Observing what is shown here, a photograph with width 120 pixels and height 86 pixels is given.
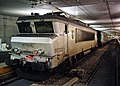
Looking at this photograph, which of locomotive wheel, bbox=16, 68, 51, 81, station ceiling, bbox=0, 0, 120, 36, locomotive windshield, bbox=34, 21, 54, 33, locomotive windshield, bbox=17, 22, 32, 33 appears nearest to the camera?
locomotive wheel, bbox=16, 68, 51, 81

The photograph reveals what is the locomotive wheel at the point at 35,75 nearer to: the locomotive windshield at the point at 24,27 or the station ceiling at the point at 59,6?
the locomotive windshield at the point at 24,27

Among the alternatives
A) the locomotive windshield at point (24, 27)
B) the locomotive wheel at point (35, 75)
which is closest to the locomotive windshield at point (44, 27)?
the locomotive windshield at point (24, 27)

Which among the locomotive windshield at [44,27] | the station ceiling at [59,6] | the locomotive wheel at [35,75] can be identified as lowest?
the locomotive wheel at [35,75]

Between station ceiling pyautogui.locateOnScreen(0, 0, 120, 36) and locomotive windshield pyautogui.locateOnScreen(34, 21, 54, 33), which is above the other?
station ceiling pyautogui.locateOnScreen(0, 0, 120, 36)

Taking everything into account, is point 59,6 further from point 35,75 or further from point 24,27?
point 35,75

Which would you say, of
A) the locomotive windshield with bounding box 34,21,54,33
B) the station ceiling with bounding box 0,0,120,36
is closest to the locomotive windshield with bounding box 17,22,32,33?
the locomotive windshield with bounding box 34,21,54,33

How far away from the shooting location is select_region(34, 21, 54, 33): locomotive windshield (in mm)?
8891

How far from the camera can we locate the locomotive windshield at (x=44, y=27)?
A: 889 cm

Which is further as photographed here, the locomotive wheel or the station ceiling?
the station ceiling

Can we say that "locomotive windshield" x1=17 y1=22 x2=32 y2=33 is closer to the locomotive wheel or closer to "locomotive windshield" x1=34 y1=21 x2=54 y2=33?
"locomotive windshield" x1=34 y1=21 x2=54 y2=33

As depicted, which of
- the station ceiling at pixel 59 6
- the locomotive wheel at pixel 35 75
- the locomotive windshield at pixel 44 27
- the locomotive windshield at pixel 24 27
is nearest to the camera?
the locomotive wheel at pixel 35 75

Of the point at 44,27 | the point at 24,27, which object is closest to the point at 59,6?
the point at 24,27

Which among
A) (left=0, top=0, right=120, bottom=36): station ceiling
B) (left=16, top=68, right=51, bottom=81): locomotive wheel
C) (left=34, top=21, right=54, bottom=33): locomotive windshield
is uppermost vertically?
(left=0, top=0, right=120, bottom=36): station ceiling

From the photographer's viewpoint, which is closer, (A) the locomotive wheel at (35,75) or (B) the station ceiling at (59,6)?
(A) the locomotive wheel at (35,75)
